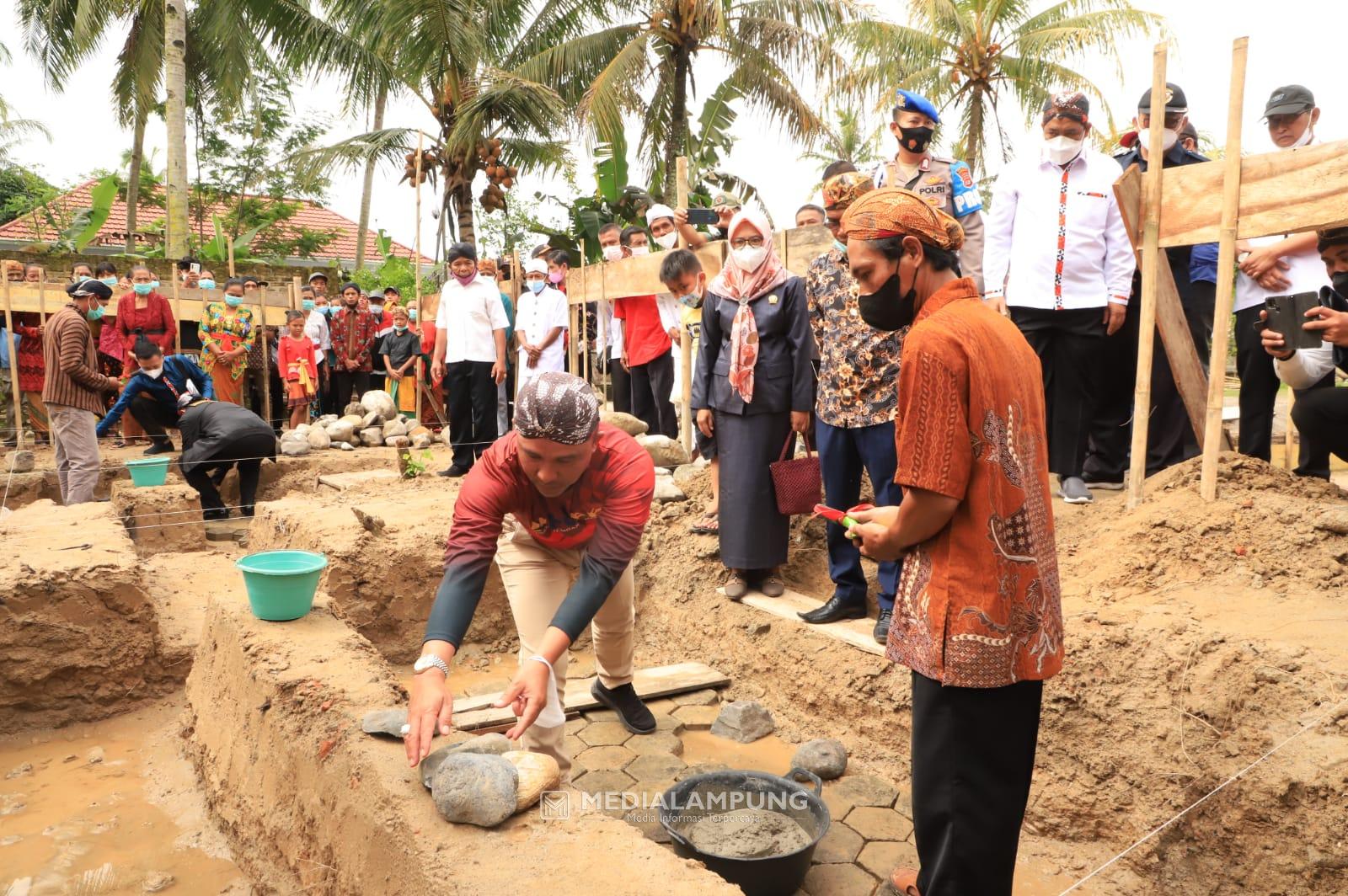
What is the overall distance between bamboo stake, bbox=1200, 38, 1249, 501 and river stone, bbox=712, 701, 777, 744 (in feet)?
6.93

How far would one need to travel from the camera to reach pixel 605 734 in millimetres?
3924

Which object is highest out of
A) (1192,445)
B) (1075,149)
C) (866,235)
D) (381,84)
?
(381,84)

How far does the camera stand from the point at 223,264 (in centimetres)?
1401

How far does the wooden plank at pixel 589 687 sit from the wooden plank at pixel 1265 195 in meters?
2.94

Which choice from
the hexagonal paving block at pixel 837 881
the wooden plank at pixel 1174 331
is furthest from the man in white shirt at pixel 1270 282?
the hexagonal paving block at pixel 837 881

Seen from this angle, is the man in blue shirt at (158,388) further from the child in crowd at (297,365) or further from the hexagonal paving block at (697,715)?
the hexagonal paving block at (697,715)

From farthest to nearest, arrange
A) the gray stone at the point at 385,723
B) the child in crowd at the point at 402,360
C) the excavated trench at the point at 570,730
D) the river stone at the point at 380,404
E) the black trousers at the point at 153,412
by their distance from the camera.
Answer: the child in crowd at the point at 402,360 < the river stone at the point at 380,404 < the black trousers at the point at 153,412 < the gray stone at the point at 385,723 < the excavated trench at the point at 570,730

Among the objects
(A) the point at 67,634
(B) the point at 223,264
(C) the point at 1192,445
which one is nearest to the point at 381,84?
(B) the point at 223,264

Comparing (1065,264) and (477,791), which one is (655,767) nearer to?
(477,791)

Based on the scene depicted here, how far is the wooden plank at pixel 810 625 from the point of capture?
383 cm

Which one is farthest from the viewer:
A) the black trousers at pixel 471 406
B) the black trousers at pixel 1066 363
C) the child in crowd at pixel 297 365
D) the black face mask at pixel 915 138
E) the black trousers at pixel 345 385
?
the black trousers at pixel 345 385

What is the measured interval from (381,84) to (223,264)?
3.72 m

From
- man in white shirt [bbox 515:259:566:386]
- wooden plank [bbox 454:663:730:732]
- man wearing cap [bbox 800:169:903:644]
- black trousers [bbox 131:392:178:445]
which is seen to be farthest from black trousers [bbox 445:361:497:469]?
man wearing cap [bbox 800:169:903:644]

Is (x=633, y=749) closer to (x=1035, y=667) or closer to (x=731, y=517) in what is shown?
(x=731, y=517)
